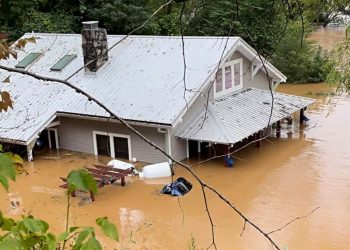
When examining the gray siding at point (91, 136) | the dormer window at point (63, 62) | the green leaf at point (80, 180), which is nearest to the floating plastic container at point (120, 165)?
the gray siding at point (91, 136)

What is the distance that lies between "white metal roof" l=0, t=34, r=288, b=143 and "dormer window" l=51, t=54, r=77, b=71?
14 centimetres

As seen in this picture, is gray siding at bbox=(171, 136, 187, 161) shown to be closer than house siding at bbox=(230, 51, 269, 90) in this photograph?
Yes

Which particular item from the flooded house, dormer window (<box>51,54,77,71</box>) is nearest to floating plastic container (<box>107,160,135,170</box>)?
the flooded house

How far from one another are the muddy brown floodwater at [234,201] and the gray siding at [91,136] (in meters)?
0.48

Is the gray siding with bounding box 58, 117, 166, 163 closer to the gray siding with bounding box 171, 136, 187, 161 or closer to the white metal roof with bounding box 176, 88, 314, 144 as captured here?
the gray siding with bounding box 171, 136, 187, 161

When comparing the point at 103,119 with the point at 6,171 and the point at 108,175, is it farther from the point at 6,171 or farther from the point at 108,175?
the point at 6,171

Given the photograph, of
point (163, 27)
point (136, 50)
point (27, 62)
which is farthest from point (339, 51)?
point (163, 27)

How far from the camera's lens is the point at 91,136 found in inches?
642

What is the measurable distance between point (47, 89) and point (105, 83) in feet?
7.66

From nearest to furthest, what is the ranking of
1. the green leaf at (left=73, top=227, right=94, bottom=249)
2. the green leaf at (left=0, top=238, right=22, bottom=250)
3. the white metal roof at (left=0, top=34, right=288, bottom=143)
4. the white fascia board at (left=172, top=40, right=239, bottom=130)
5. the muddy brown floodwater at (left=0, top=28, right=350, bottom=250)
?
the green leaf at (left=0, top=238, right=22, bottom=250) → the green leaf at (left=73, top=227, right=94, bottom=249) → the muddy brown floodwater at (left=0, top=28, right=350, bottom=250) → the white fascia board at (left=172, top=40, right=239, bottom=130) → the white metal roof at (left=0, top=34, right=288, bottom=143)

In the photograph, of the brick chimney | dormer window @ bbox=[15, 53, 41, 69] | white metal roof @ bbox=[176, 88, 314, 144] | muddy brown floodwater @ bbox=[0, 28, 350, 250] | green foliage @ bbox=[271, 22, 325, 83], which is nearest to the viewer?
muddy brown floodwater @ bbox=[0, 28, 350, 250]

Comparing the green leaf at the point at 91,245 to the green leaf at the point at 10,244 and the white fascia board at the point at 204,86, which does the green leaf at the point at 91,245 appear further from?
the white fascia board at the point at 204,86

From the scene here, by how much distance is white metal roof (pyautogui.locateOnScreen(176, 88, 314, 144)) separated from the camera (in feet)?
47.9

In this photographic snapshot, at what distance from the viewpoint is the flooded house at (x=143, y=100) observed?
1493 cm
